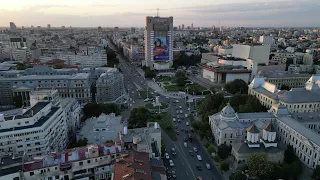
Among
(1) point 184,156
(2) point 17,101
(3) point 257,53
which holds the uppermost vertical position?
(3) point 257,53

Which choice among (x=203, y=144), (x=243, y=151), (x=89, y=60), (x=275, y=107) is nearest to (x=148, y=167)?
(x=243, y=151)

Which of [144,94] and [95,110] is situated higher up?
[95,110]

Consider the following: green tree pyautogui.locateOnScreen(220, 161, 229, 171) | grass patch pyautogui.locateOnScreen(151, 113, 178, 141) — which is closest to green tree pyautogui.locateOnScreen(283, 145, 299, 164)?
green tree pyautogui.locateOnScreen(220, 161, 229, 171)

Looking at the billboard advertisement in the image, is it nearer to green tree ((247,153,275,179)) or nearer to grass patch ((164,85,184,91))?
grass patch ((164,85,184,91))

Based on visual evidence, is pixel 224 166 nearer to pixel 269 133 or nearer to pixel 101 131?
pixel 269 133

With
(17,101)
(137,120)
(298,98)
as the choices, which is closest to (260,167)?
(137,120)

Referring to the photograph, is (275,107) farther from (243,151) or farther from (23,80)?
(23,80)
